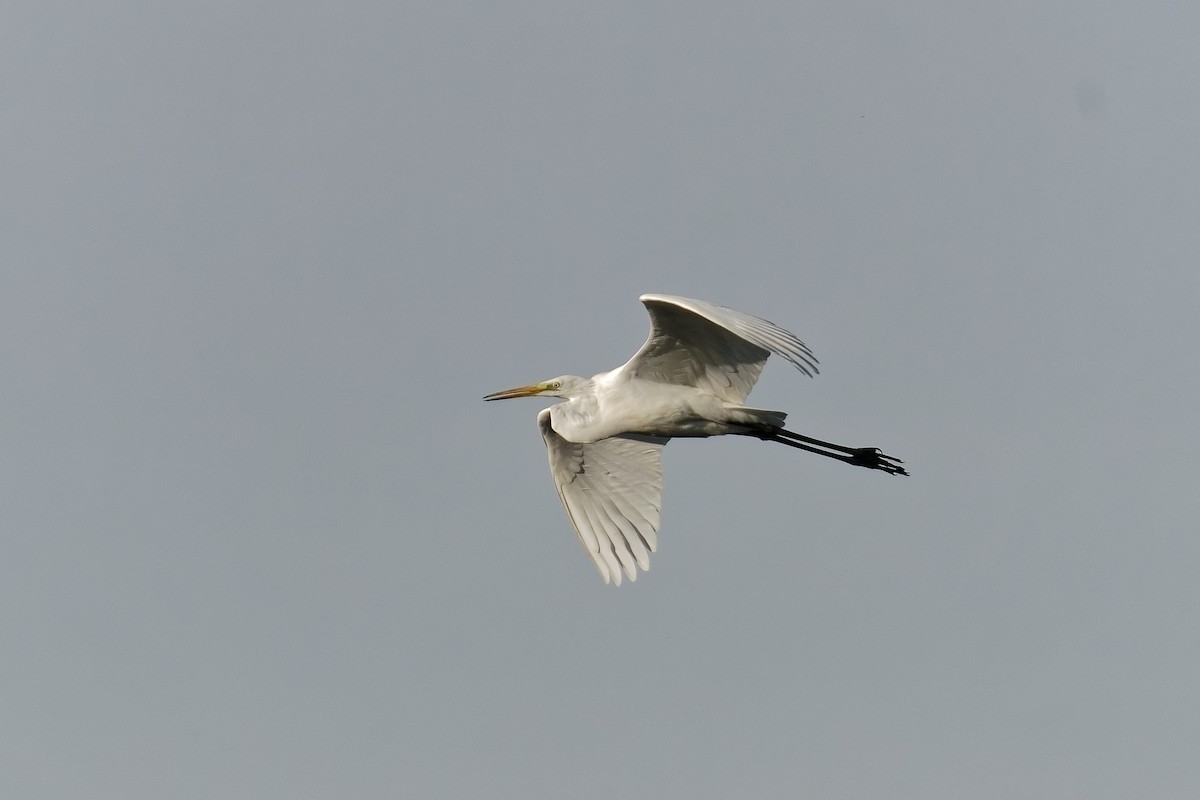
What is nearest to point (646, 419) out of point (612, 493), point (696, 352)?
point (696, 352)

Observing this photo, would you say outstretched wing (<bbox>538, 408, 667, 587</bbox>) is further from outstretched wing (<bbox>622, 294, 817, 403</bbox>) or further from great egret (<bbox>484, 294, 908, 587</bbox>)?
outstretched wing (<bbox>622, 294, 817, 403</bbox>)

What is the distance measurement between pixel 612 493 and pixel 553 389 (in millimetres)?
1168

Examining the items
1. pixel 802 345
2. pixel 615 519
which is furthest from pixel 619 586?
pixel 802 345

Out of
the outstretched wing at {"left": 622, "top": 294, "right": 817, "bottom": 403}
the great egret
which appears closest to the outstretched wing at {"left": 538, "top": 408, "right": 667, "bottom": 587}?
the great egret

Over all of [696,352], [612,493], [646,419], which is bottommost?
[612,493]

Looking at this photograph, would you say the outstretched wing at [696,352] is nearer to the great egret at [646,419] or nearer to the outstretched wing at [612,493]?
the great egret at [646,419]

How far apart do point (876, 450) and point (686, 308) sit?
4167 millimetres

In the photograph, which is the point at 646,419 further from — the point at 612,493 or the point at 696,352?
the point at 612,493

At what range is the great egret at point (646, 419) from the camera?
45.9 feet

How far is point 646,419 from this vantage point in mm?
14469

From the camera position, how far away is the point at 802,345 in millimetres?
12086

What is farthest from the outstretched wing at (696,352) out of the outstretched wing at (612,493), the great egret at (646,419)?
the outstretched wing at (612,493)

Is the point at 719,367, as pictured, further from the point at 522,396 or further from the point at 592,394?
the point at 522,396

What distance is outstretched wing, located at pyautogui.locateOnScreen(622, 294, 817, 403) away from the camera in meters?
13.2
